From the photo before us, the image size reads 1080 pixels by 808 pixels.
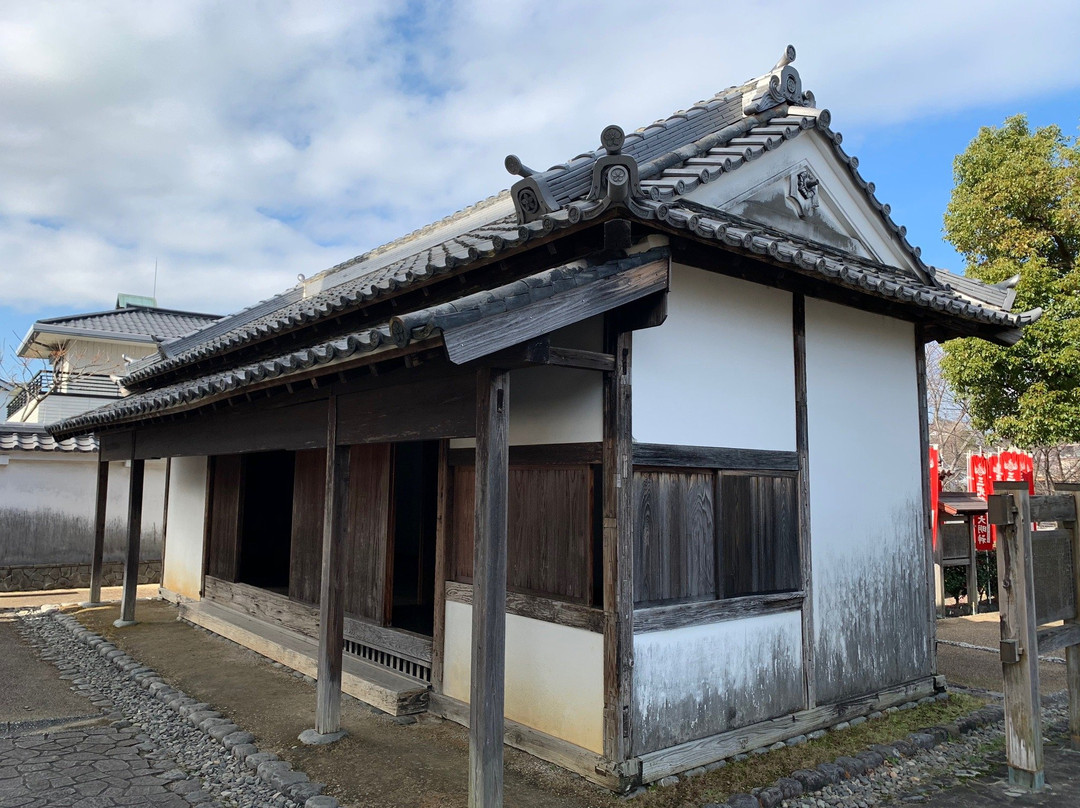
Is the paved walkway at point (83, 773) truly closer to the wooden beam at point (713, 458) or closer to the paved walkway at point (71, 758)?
the paved walkway at point (71, 758)

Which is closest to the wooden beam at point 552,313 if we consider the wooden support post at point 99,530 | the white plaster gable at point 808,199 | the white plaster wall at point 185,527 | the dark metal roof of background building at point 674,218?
the dark metal roof of background building at point 674,218

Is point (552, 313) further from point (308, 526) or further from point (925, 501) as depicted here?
point (308, 526)

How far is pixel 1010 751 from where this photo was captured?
5.67 meters

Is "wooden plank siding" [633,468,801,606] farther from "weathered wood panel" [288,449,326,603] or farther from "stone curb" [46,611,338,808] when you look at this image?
"weathered wood panel" [288,449,326,603]

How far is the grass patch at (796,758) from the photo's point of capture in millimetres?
4957

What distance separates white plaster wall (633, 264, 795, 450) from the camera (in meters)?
5.58

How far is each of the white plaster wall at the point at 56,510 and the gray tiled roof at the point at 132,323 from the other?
6.59 meters

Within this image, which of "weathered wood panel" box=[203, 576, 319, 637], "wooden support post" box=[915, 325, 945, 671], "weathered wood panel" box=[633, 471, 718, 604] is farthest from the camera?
"weathered wood panel" box=[203, 576, 319, 637]

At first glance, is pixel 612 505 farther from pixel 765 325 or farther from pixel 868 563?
pixel 868 563

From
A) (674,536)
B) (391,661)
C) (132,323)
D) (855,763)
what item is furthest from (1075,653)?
(132,323)

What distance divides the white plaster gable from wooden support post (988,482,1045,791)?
3.06 meters

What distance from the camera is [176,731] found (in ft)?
21.4

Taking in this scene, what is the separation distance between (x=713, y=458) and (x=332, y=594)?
3416 mm

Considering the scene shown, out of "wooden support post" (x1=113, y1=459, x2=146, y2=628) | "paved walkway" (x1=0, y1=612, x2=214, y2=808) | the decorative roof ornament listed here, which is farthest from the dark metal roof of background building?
"paved walkway" (x1=0, y1=612, x2=214, y2=808)
